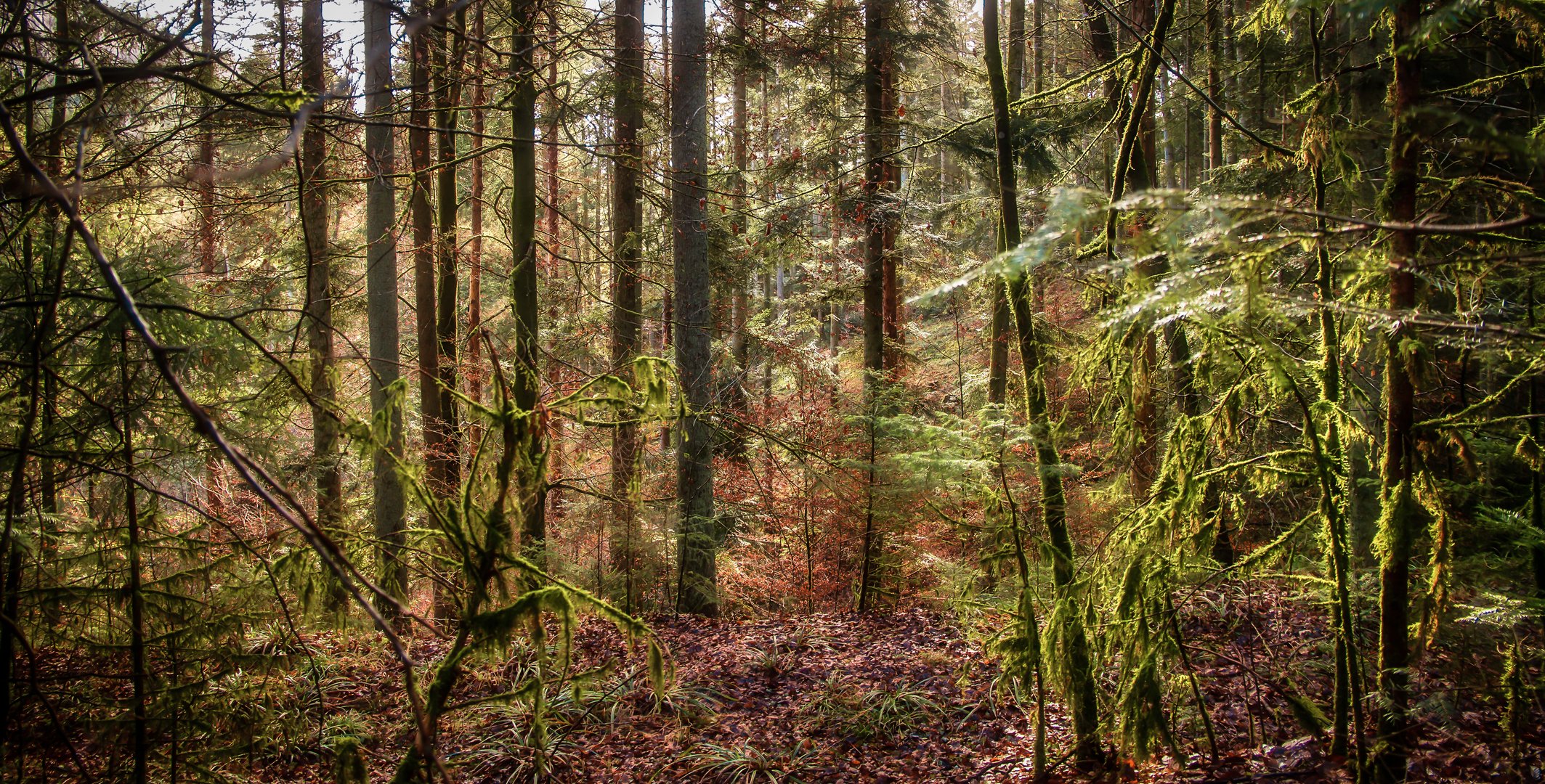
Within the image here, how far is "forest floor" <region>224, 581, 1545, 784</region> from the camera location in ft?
13.3

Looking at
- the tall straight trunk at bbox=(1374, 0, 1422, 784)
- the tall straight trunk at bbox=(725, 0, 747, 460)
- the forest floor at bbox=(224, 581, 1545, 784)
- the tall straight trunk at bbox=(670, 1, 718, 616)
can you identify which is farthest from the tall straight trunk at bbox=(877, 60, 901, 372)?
the tall straight trunk at bbox=(1374, 0, 1422, 784)

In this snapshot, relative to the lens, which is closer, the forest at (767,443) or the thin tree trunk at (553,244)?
the forest at (767,443)

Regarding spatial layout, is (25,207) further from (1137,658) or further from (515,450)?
(1137,658)

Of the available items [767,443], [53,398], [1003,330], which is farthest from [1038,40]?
[53,398]

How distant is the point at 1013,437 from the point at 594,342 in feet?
23.8

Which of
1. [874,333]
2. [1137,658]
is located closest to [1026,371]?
[1137,658]

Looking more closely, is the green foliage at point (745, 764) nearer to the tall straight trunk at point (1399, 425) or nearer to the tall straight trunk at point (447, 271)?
the tall straight trunk at point (1399, 425)

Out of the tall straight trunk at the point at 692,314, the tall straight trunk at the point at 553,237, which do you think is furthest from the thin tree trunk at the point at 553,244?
the tall straight trunk at the point at 692,314

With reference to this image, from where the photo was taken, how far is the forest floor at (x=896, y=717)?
13.3 feet

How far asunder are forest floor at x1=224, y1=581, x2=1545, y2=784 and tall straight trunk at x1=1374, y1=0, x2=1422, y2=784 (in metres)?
0.50

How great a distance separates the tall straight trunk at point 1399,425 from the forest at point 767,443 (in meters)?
0.02

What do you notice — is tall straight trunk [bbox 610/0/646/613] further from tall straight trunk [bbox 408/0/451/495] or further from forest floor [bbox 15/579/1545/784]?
tall straight trunk [bbox 408/0/451/495]

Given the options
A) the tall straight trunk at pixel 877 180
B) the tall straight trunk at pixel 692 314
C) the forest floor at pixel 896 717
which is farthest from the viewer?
the tall straight trunk at pixel 877 180

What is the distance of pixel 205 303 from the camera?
24.3ft
